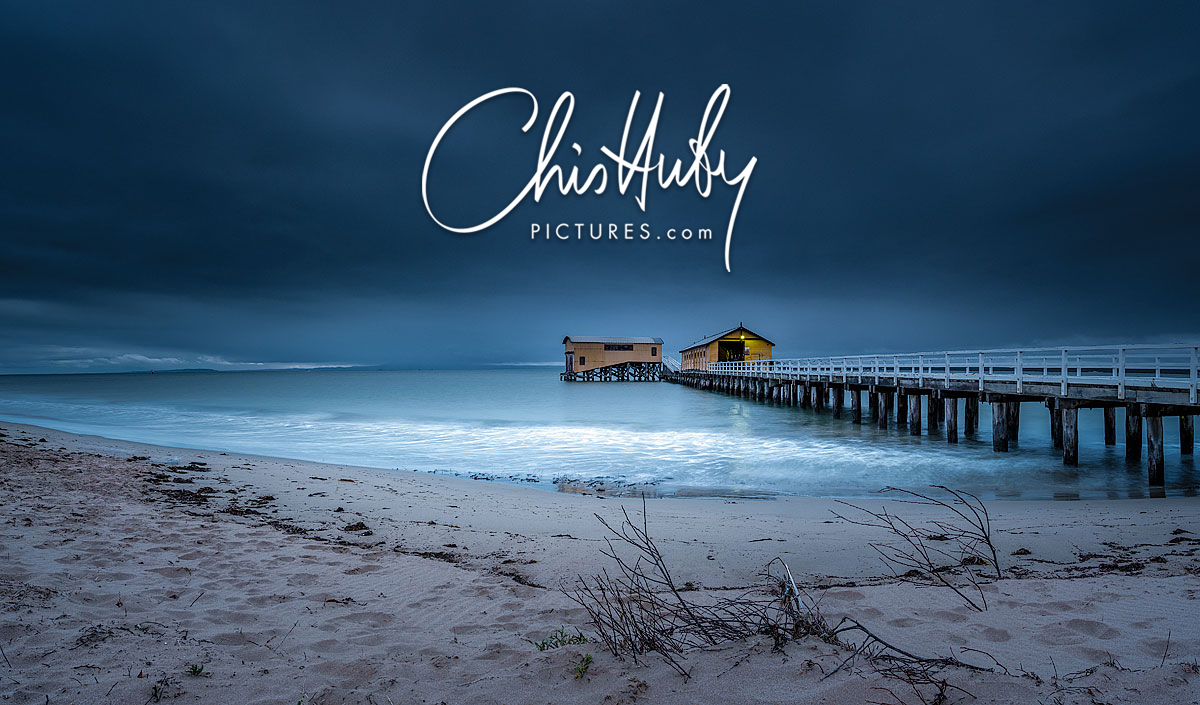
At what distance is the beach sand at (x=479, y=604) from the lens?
2529 mm

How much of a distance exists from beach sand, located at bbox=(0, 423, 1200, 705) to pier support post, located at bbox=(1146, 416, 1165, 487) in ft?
12.5

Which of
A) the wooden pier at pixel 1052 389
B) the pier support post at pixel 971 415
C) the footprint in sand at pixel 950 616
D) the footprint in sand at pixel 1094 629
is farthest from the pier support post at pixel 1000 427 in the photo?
the footprint in sand at pixel 950 616

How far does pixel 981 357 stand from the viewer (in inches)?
590

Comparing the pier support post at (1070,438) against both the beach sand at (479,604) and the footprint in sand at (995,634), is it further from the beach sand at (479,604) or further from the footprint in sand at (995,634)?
the footprint in sand at (995,634)

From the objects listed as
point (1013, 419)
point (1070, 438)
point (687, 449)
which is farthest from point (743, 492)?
point (1013, 419)

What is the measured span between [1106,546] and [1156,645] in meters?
3.66

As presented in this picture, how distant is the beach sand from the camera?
99.6 inches

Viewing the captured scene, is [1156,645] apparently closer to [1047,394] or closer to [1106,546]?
[1106,546]

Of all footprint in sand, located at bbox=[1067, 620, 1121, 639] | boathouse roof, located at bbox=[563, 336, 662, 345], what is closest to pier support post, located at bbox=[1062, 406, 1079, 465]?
footprint in sand, located at bbox=[1067, 620, 1121, 639]

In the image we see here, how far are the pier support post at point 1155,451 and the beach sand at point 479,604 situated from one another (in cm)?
380

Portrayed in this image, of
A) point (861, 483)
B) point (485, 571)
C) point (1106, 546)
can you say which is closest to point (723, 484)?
point (861, 483)

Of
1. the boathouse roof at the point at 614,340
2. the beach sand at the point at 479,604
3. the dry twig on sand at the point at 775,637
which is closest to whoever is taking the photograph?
the dry twig on sand at the point at 775,637

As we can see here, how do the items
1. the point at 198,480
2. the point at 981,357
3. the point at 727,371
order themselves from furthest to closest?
the point at 727,371, the point at 981,357, the point at 198,480

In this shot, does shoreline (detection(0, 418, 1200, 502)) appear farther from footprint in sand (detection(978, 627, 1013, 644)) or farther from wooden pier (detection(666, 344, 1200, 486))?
footprint in sand (detection(978, 627, 1013, 644))
